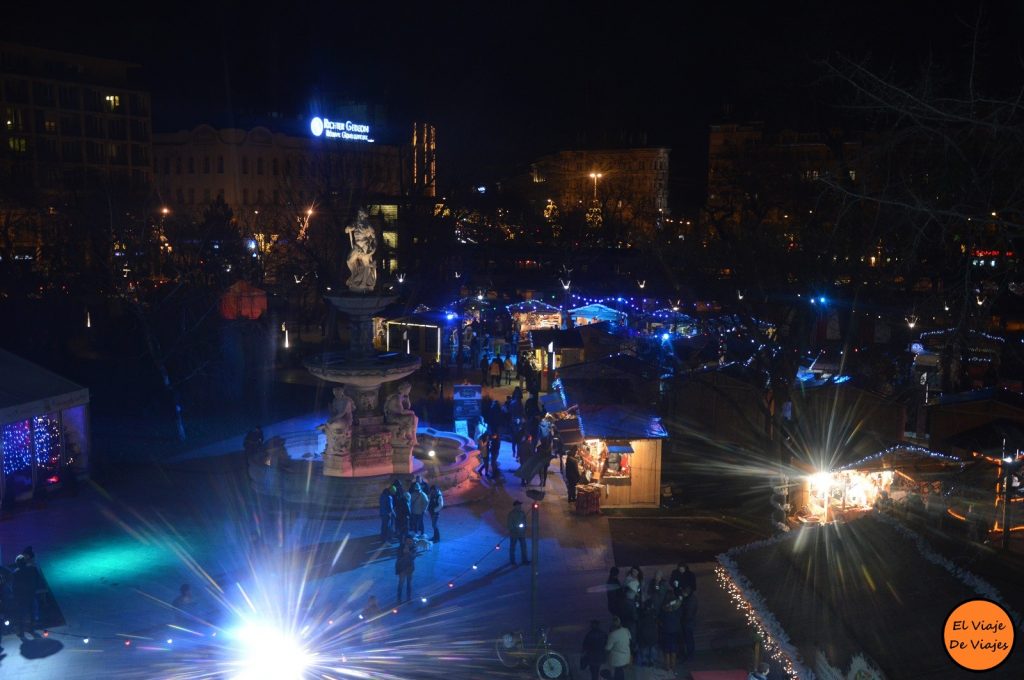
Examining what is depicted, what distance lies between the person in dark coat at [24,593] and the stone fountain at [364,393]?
662 centimetres

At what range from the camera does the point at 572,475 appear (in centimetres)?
1748

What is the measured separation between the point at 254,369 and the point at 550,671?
20701 mm

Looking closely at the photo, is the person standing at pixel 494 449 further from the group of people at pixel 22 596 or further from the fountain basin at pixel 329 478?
the group of people at pixel 22 596

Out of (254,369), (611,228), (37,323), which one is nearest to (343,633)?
(254,369)

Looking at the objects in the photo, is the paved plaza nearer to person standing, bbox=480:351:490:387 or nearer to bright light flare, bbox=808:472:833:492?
bright light flare, bbox=808:472:833:492

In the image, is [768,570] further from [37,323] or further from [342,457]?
[37,323]

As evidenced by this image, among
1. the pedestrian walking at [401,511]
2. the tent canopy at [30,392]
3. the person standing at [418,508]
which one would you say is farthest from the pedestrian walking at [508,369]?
the pedestrian walking at [401,511]

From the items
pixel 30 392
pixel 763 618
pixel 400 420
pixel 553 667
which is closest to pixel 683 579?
pixel 553 667

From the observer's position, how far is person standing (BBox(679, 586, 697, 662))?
10.8 m

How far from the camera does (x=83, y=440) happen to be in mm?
18828

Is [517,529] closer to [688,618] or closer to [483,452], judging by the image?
[688,618]

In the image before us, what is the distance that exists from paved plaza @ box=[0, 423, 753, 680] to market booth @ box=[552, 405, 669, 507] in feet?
2.39

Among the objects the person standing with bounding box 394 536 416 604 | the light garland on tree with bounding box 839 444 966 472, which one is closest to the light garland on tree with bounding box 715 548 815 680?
the person standing with bounding box 394 536 416 604

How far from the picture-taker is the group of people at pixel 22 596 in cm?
1141
